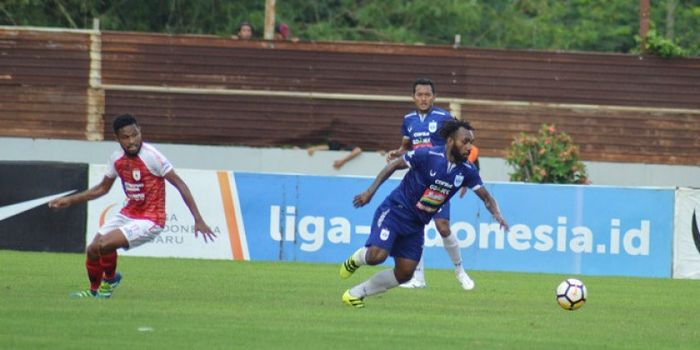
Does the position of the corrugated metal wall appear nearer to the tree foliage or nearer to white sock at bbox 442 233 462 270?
the tree foliage

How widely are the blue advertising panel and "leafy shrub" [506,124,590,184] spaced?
15.1 feet

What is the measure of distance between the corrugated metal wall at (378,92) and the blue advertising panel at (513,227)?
25.0 ft

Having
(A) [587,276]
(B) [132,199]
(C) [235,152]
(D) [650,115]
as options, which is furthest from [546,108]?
(B) [132,199]

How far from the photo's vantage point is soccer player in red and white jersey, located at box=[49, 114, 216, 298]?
1400 cm

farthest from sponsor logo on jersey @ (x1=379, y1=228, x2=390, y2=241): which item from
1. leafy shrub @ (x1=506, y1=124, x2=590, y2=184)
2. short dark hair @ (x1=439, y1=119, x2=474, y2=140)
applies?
leafy shrub @ (x1=506, y1=124, x2=590, y2=184)

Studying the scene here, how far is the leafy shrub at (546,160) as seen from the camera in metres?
26.5

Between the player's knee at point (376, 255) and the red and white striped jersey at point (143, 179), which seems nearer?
the player's knee at point (376, 255)

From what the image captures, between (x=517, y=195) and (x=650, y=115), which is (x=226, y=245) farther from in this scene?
(x=650, y=115)

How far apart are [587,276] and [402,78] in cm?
908

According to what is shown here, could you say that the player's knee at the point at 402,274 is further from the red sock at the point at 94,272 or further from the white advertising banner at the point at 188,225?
the white advertising banner at the point at 188,225

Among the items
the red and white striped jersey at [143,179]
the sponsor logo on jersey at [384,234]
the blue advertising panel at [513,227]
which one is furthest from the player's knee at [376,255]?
the blue advertising panel at [513,227]

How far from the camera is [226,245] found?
2184 centimetres

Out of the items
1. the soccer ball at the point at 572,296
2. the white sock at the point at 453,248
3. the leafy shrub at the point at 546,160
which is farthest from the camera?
the leafy shrub at the point at 546,160

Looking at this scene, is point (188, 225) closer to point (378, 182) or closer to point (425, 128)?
point (425, 128)
